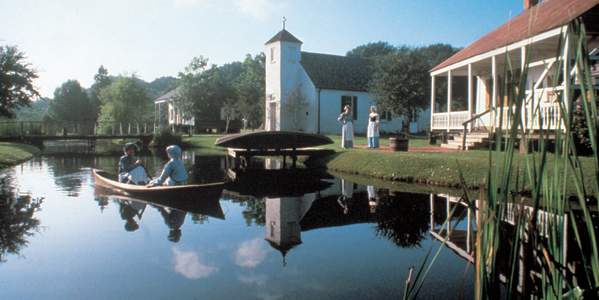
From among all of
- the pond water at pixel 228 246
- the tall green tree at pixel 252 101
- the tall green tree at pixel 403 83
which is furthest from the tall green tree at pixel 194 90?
the pond water at pixel 228 246

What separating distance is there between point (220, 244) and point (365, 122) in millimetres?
31877

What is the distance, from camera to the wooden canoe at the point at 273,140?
1727 centimetres

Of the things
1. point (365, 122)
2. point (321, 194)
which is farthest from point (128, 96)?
point (321, 194)

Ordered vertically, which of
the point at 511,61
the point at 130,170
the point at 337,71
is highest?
the point at 337,71

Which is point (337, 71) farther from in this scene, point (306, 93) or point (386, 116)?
point (386, 116)

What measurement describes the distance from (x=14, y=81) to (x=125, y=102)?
94.4 feet

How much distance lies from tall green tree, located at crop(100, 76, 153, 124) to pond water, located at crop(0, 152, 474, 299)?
46.9 meters

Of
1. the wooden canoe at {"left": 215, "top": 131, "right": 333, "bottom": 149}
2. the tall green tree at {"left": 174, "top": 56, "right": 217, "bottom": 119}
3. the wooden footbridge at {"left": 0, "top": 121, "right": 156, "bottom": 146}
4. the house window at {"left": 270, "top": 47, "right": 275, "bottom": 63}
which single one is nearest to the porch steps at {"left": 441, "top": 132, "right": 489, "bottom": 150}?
the wooden canoe at {"left": 215, "top": 131, "right": 333, "bottom": 149}

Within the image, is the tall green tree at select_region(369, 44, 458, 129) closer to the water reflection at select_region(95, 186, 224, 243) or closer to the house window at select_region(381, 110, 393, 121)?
the house window at select_region(381, 110, 393, 121)

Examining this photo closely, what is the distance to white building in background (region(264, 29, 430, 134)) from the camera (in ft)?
117

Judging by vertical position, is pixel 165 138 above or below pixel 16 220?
above

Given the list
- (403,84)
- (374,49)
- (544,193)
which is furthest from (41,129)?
(374,49)

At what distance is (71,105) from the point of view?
73.9m

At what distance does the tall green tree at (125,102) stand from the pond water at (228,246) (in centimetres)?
4690
